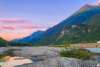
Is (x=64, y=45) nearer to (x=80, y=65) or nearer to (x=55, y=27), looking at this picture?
(x=55, y=27)

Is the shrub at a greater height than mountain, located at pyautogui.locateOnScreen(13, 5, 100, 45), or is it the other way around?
mountain, located at pyautogui.locateOnScreen(13, 5, 100, 45)

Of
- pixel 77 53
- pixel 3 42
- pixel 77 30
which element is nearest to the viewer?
pixel 77 53

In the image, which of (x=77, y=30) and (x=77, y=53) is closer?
(x=77, y=53)

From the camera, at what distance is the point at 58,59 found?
22.9 feet

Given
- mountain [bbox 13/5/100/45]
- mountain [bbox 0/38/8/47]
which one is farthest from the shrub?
mountain [bbox 0/38/8/47]

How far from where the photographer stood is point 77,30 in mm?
9555

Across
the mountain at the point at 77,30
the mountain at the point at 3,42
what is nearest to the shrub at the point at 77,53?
the mountain at the point at 77,30

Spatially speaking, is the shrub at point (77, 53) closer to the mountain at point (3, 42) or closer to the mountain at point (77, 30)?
the mountain at point (77, 30)

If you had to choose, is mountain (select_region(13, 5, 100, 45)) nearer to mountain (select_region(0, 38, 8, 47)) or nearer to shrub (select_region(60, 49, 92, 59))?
mountain (select_region(0, 38, 8, 47))

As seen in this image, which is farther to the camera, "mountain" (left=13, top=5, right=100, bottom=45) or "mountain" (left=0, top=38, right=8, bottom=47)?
"mountain" (left=13, top=5, right=100, bottom=45)

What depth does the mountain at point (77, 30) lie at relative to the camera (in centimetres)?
919

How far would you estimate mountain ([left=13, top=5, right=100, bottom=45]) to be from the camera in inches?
362

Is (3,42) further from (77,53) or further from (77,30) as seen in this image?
(77,53)

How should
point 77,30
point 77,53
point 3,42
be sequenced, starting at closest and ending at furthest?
point 77,53 < point 3,42 < point 77,30
